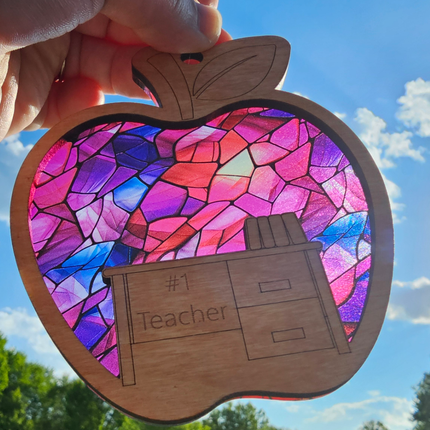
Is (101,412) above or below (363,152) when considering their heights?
above

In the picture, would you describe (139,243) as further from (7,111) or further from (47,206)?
(7,111)

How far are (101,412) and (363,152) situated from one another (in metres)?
9.20

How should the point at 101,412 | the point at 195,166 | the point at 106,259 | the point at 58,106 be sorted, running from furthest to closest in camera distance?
the point at 101,412 < the point at 58,106 < the point at 195,166 < the point at 106,259

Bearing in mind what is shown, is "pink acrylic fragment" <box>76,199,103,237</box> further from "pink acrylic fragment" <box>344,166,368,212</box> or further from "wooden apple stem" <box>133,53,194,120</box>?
"pink acrylic fragment" <box>344,166,368,212</box>

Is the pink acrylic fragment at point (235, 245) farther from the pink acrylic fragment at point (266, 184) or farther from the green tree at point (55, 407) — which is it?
the green tree at point (55, 407)

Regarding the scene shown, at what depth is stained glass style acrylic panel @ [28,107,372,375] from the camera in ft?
3.89

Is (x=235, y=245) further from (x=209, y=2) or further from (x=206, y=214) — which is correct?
(x=209, y=2)

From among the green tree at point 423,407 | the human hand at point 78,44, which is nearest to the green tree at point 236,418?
the green tree at point 423,407

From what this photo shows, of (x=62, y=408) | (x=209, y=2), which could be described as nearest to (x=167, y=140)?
(x=209, y=2)

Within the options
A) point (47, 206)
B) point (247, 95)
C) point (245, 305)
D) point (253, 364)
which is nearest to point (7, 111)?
point (47, 206)

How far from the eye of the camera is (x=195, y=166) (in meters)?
1.34

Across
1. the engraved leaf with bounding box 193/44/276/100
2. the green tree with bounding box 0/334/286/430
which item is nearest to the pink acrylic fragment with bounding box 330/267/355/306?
the engraved leaf with bounding box 193/44/276/100

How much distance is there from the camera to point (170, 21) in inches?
51.9

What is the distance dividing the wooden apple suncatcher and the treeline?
7.35 meters
